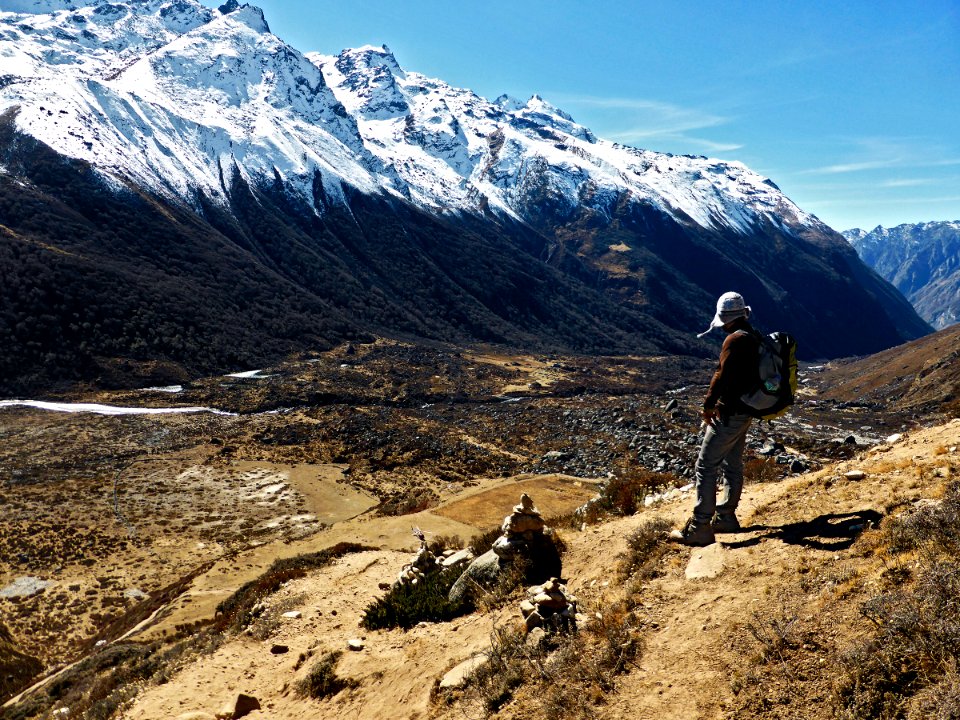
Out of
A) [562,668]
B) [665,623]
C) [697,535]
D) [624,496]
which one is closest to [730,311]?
[697,535]

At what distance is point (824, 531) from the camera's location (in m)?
6.74

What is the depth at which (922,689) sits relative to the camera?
13.4 ft

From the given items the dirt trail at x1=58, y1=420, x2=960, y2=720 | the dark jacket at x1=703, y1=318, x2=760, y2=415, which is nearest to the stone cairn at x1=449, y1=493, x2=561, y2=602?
the dirt trail at x1=58, y1=420, x2=960, y2=720

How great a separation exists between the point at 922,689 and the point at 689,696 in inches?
69.7

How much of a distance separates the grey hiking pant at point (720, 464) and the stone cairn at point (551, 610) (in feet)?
6.83

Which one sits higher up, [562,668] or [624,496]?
[624,496]

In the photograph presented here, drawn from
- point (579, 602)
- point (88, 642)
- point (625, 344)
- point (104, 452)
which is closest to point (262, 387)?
point (104, 452)

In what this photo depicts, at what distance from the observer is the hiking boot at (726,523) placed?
7633 millimetres

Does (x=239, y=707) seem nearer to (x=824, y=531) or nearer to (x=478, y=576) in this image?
(x=478, y=576)

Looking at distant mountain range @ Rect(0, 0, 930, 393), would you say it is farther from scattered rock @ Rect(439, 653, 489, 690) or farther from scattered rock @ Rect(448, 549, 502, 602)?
scattered rock @ Rect(439, 653, 489, 690)

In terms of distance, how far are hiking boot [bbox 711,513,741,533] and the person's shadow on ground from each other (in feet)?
0.72

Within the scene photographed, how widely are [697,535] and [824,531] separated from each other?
1.46m

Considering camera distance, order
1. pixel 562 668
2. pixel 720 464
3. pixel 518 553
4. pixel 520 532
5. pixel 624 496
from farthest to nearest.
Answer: pixel 624 496 → pixel 520 532 → pixel 518 553 → pixel 720 464 → pixel 562 668

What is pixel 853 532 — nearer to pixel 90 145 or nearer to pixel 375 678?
pixel 375 678
